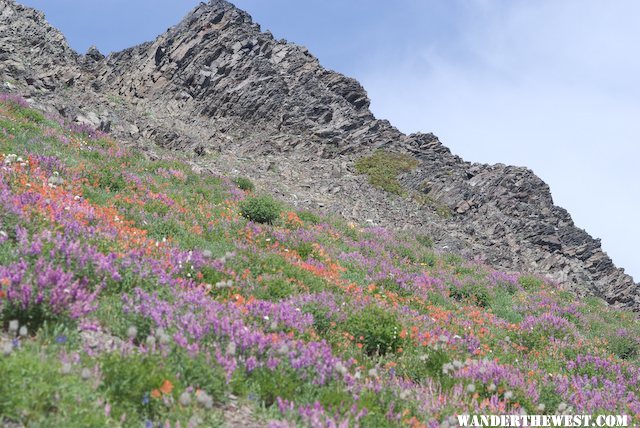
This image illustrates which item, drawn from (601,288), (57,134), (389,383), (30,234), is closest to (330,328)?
(389,383)

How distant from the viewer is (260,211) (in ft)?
45.5

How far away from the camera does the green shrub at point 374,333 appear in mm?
6969

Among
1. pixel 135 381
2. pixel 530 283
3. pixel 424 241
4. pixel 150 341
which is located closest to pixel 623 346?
pixel 530 283

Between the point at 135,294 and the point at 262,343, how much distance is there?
1.86 meters

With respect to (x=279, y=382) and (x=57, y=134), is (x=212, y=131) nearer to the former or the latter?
(x=57, y=134)

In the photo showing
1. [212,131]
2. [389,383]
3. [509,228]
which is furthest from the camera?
[212,131]

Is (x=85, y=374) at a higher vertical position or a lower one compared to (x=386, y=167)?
lower

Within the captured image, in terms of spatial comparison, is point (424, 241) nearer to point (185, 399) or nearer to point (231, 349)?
point (231, 349)

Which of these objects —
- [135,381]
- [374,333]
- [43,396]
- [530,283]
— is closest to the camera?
[43,396]

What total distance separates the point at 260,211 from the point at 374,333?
7.60 meters

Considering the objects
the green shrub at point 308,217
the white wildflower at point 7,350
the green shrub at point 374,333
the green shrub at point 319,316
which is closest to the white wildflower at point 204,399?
the white wildflower at point 7,350

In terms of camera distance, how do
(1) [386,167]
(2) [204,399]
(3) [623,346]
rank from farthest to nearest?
(1) [386,167] < (3) [623,346] < (2) [204,399]

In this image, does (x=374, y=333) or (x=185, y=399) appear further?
(x=374, y=333)

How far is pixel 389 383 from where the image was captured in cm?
558
